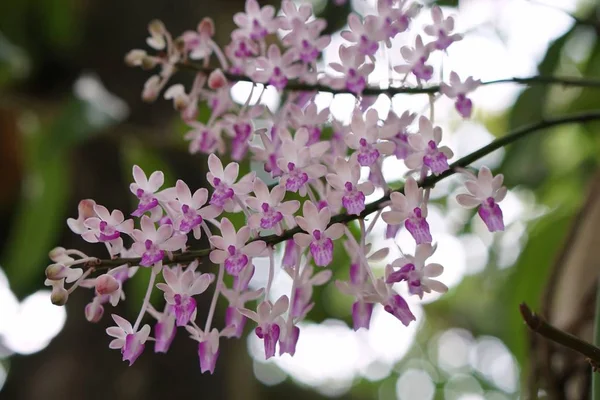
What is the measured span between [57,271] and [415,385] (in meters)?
1.72

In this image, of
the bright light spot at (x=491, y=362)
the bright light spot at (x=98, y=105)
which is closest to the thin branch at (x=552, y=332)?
the bright light spot at (x=98, y=105)

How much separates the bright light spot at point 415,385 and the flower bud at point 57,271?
1641 millimetres

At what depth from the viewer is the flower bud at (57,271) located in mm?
242

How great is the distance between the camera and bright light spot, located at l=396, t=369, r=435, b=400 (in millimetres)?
1779

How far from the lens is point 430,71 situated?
12.4 inches

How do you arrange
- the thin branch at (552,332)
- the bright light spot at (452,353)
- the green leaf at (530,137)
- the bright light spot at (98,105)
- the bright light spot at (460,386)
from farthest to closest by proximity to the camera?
the bright light spot at (452,353) < the bright light spot at (460,386) < the bright light spot at (98,105) < the green leaf at (530,137) < the thin branch at (552,332)

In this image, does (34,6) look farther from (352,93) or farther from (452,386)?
(452,386)

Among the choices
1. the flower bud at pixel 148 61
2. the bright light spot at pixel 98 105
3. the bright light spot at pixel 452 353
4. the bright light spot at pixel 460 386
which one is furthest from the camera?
the bright light spot at pixel 452 353

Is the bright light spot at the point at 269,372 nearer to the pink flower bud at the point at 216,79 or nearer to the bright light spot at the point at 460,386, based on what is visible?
the bright light spot at the point at 460,386

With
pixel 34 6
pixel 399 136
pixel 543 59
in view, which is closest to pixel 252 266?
pixel 399 136

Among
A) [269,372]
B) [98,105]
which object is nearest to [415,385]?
[269,372]

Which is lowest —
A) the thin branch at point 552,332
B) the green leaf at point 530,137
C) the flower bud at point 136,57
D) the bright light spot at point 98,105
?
the bright light spot at point 98,105

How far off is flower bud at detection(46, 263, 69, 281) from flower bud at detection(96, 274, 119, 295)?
0.04ft

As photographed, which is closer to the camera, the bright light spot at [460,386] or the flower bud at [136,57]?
the flower bud at [136,57]
